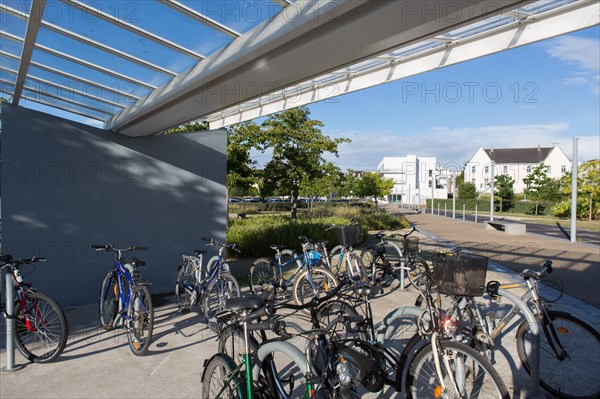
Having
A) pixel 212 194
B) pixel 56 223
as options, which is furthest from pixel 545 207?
pixel 56 223

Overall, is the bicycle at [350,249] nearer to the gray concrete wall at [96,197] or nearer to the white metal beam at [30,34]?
the gray concrete wall at [96,197]

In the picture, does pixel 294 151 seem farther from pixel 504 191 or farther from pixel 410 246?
pixel 504 191

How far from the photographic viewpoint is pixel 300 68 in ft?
13.6

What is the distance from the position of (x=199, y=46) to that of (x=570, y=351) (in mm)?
4624

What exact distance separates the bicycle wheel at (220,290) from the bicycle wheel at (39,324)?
5.41 feet

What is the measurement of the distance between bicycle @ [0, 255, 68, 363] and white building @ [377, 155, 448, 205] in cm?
7011

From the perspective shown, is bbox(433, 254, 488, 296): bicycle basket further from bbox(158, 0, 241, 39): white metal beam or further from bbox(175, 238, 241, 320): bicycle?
bbox(158, 0, 241, 39): white metal beam

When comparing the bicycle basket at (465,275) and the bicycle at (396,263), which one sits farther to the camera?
the bicycle at (396,263)

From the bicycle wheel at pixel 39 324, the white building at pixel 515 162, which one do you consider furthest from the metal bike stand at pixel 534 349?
the white building at pixel 515 162

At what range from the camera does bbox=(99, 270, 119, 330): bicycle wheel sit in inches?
191

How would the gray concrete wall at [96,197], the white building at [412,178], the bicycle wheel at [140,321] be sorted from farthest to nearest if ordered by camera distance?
the white building at [412,178] → the gray concrete wall at [96,197] → the bicycle wheel at [140,321]

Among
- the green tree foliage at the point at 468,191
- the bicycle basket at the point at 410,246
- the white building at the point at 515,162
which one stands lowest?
the bicycle basket at the point at 410,246

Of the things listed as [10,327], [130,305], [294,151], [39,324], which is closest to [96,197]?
[39,324]

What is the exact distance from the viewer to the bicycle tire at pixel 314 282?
5.88m
